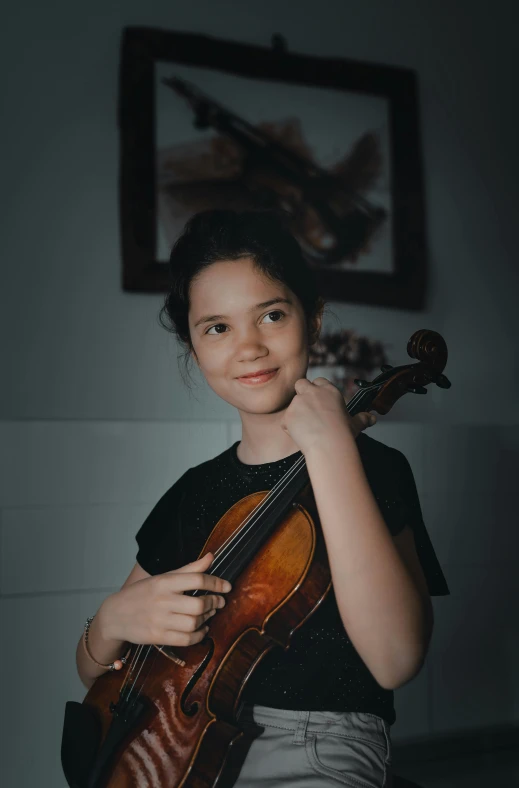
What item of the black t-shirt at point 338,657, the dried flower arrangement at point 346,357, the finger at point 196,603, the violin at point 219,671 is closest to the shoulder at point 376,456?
the black t-shirt at point 338,657

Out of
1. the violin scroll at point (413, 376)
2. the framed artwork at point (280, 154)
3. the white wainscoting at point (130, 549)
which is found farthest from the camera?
the framed artwork at point (280, 154)

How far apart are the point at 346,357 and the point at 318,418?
1086 mm

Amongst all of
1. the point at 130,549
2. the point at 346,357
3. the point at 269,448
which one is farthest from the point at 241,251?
the point at 346,357

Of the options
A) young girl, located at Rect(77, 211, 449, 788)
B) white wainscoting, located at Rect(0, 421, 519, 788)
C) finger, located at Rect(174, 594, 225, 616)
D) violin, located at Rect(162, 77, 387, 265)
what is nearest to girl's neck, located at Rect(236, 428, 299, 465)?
young girl, located at Rect(77, 211, 449, 788)

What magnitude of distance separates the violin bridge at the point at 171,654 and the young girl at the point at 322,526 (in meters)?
0.01

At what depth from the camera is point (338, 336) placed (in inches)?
67.5

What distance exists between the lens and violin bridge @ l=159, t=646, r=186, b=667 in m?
0.64

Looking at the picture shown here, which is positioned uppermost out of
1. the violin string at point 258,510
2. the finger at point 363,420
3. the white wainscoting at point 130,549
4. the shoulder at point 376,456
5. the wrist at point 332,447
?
the finger at point 363,420

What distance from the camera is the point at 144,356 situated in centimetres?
158

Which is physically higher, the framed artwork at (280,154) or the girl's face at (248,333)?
the framed artwork at (280,154)

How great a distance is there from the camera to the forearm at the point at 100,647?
74 centimetres

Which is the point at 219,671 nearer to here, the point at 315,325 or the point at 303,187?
the point at 315,325

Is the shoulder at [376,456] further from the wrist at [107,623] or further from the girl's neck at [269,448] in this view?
the wrist at [107,623]

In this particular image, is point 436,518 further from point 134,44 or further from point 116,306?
point 134,44
